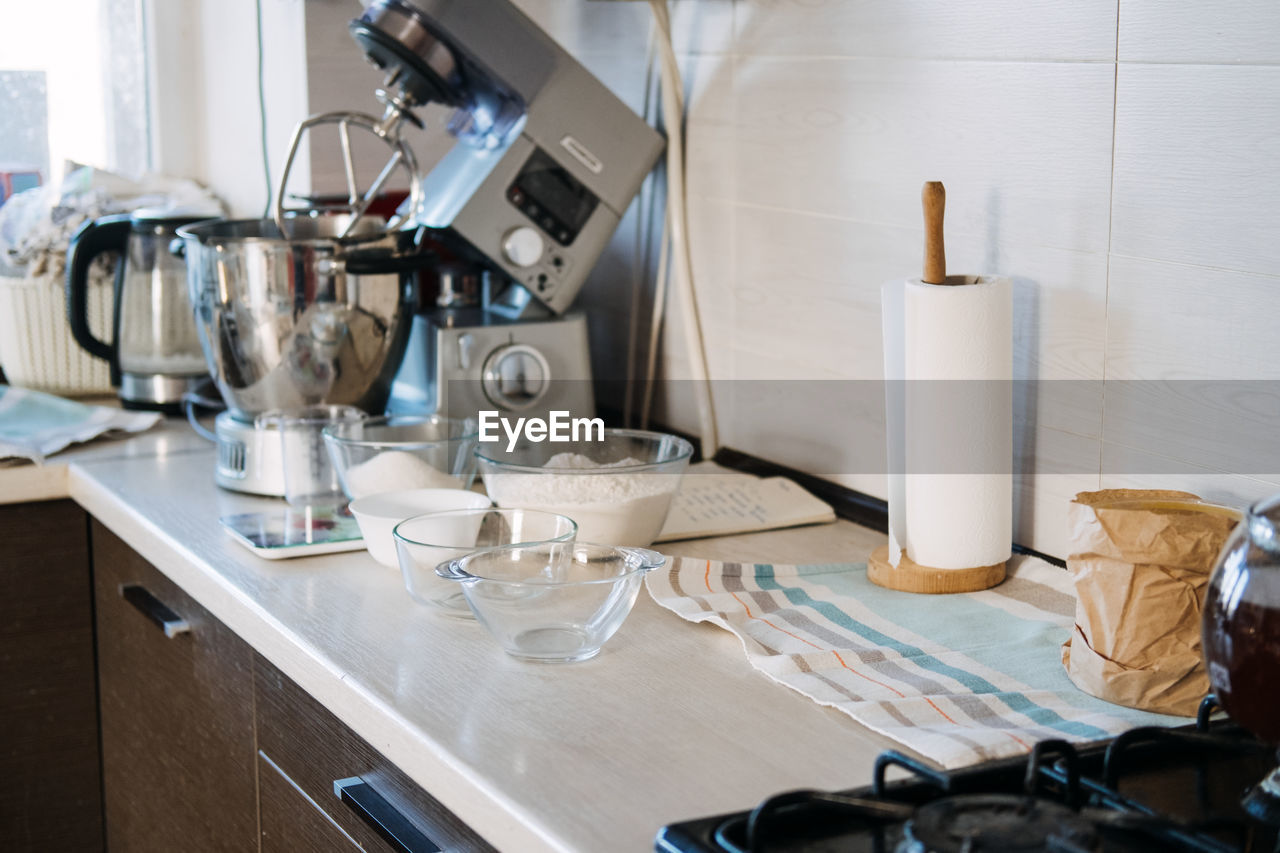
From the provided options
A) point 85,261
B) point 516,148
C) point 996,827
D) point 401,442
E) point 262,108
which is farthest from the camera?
point 262,108

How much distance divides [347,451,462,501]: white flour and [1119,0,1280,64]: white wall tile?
0.70m

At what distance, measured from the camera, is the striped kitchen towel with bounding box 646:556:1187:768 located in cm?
88

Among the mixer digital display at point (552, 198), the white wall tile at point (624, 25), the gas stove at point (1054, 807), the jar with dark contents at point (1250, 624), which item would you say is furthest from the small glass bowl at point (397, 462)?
the jar with dark contents at point (1250, 624)

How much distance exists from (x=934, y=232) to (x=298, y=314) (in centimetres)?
69

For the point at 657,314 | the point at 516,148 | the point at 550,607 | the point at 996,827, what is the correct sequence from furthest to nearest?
the point at 657,314 < the point at 516,148 < the point at 550,607 < the point at 996,827

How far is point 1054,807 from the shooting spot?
674mm

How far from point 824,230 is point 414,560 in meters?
0.58

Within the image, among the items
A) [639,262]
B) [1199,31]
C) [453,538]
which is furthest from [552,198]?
[1199,31]

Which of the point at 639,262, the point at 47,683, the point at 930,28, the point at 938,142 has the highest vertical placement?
the point at 930,28

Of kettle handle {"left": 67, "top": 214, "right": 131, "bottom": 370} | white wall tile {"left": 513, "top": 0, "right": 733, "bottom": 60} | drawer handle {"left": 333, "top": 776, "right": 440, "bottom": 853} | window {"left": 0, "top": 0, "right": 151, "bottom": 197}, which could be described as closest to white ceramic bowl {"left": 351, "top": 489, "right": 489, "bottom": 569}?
drawer handle {"left": 333, "top": 776, "right": 440, "bottom": 853}

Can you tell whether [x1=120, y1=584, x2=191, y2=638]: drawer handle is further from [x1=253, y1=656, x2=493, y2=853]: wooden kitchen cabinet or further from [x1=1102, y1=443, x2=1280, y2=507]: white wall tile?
[x1=1102, y1=443, x2=1280, y2=507]: white wall tile

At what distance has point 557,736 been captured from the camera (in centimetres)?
87

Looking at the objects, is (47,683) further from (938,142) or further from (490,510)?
(938,142)

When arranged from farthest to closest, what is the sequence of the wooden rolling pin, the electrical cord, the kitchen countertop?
the electrical cord < the wooden rolling pin < the kitchen countertop
